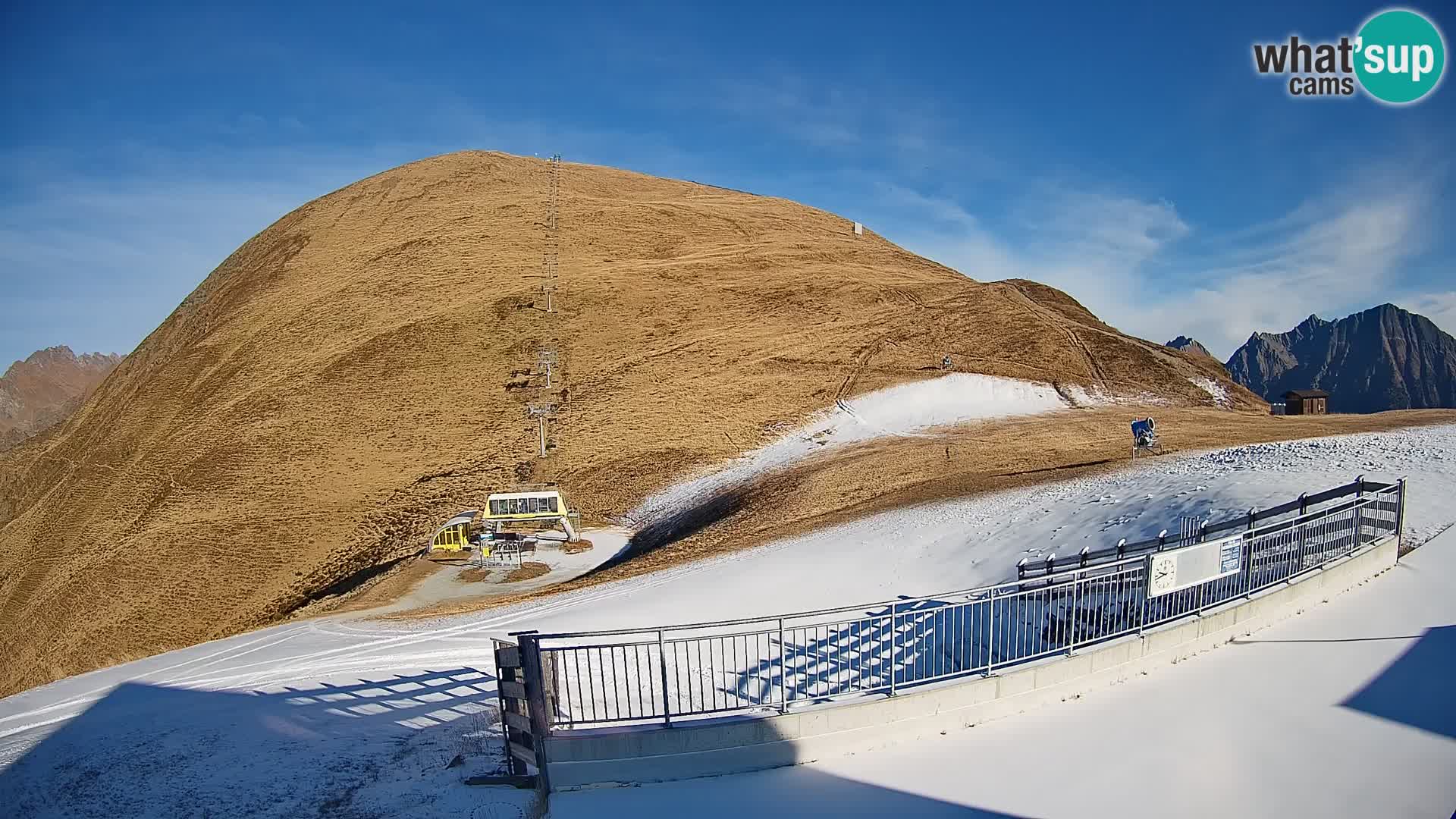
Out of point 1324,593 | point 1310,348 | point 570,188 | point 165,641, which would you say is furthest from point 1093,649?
point 1310,348

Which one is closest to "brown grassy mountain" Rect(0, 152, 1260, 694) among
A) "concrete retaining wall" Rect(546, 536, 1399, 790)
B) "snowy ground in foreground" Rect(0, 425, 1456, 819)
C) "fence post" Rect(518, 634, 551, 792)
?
"snowy ground in foreground" Rect(0, 425, 1456, 819)

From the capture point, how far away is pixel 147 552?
3073 centimetres

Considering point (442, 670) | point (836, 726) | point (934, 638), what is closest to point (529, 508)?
point (442, 670)

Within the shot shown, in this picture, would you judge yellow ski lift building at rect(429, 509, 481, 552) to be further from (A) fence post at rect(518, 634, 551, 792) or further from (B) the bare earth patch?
(A) fence post at rect(518, 634, 551, 792)

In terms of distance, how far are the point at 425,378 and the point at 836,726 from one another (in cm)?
4089

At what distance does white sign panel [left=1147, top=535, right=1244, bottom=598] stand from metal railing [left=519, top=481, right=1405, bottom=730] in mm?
115

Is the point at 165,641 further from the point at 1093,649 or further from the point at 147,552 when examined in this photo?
the point at 1093,649

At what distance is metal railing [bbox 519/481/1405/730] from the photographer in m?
7.36

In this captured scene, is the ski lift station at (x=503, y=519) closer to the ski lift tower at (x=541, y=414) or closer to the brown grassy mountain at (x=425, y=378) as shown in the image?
the brown grassy mountain at (x=425, y=378)

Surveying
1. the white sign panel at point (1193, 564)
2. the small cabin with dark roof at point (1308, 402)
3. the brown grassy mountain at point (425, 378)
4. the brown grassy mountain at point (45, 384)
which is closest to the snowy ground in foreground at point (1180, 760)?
the white sign panel at point (1193, 564)

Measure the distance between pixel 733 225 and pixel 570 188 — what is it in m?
14.9

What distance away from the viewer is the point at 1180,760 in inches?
257

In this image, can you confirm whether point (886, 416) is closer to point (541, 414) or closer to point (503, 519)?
point (541, 414)

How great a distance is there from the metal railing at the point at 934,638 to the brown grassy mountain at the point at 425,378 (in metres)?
20.9
